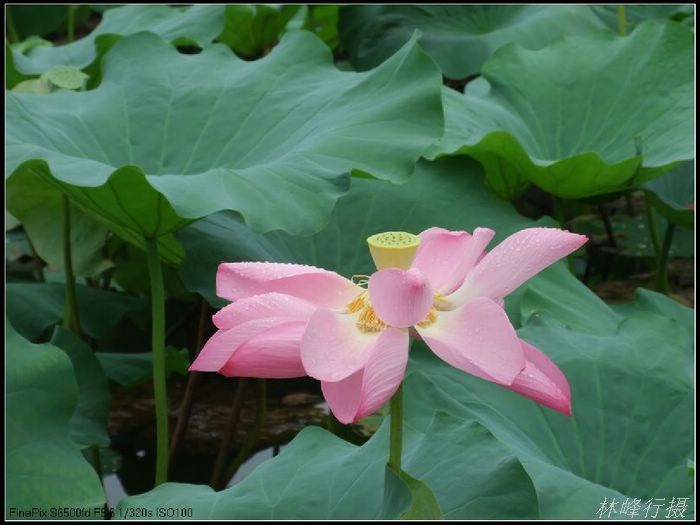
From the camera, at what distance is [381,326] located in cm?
79

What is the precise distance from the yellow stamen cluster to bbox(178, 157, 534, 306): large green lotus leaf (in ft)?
2.24

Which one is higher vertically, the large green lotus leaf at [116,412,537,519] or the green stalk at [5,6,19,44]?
the large green lotus leaf at [116,412,537,519]

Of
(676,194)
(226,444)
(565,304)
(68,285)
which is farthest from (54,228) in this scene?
(676,194)

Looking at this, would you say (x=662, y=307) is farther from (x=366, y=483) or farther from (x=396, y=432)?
(x=396, y=432)

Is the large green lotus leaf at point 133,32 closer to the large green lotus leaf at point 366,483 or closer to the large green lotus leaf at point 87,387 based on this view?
the large green lotus leaf at point 87,387

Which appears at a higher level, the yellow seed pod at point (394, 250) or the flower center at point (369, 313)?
the yellow seed pod at point (394, 250)

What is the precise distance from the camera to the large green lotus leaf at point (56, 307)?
182 centimetres

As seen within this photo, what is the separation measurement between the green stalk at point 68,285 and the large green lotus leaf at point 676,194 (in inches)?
38.6

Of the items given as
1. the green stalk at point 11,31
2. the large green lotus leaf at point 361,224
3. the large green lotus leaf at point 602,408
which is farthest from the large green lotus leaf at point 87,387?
the green stalk at point 11,31

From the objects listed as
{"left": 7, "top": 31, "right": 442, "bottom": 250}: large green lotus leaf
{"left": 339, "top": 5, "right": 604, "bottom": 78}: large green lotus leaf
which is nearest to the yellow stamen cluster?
{"left": 7, "top": 31, "right": 442, "bottom": 250}: large green lotus leaf

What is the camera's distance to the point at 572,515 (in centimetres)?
98

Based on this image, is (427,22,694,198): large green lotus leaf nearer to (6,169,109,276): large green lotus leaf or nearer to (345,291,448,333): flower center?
(6,169,109,276): large green lotus leaf

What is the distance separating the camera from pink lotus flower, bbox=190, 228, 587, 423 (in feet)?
2.41

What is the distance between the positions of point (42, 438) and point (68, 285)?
533 mm
